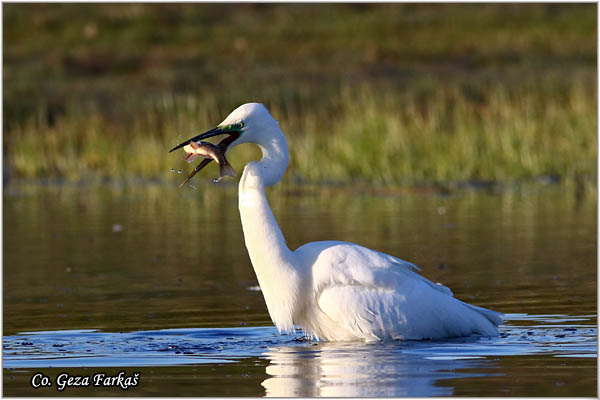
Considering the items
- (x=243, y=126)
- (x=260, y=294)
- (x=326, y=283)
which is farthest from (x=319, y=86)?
(x=326, y=283)

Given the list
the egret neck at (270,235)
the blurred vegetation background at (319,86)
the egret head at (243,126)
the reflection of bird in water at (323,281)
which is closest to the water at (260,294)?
the reflection of bird in water at (323,281)

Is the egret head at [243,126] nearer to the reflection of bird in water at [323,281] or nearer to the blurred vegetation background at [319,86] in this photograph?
the reflection of bird in water at [323,281]

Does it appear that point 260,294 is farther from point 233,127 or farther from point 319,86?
point 319,86

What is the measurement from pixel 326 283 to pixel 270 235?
1.47 feet

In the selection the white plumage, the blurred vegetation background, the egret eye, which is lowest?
the white plumage

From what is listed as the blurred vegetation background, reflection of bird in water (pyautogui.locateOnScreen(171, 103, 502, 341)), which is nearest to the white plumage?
reflection of bird in water (pyautogui.locateOnScreen(171, 103, 502, 341))

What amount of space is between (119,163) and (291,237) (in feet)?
30.3

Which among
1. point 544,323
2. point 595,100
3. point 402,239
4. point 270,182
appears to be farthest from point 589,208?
point 270,182

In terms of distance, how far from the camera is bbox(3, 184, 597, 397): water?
654 centimetres

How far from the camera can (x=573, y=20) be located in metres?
43.2

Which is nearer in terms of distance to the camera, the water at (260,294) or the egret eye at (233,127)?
the water at (260,294)

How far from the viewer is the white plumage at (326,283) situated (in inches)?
299

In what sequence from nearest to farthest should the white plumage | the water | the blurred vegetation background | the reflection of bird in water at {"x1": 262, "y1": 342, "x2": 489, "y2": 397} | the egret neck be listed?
the reflection of bird in water at {"x1": 262, "y1": 342, "x2": 489, "y2": 397}, the water, the white plumage, the egret neck, the blurred vegetation background

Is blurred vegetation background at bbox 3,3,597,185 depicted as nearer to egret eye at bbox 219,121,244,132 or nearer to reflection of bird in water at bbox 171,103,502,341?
reflection of bird in water at bbox 171,103,502,341
